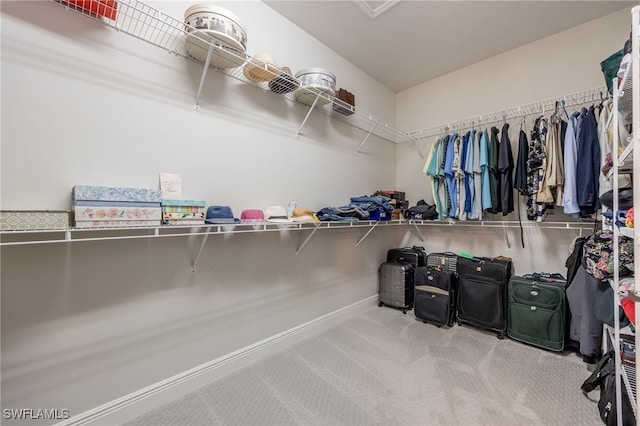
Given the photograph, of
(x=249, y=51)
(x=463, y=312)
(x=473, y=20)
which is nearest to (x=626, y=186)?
(x=463, y=312)

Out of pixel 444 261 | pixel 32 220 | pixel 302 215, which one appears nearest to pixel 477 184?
pixel 444 261

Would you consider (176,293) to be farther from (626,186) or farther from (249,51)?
(626,186)

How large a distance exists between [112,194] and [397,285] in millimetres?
2597

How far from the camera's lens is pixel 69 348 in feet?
4.00

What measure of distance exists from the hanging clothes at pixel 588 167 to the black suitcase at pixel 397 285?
150 cm

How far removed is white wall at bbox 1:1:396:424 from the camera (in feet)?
3.69

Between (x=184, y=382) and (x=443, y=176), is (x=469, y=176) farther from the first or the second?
(x=184, y=382)

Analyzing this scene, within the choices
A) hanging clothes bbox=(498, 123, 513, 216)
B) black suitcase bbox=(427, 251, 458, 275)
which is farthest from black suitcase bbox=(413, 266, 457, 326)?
hanging clothes bbox=(498, 123, 513, 216)

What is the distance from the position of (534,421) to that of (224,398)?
1.68 metres

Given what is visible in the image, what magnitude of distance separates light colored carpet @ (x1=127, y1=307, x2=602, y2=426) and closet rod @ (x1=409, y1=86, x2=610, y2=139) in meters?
2.02

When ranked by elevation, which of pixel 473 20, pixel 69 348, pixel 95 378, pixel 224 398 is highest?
pixel 473 20

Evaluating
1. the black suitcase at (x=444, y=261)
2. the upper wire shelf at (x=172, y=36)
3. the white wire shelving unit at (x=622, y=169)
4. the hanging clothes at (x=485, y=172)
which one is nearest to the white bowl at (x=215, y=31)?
the upper wire shelf at (x=172, y=36)

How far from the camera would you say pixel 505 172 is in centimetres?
232

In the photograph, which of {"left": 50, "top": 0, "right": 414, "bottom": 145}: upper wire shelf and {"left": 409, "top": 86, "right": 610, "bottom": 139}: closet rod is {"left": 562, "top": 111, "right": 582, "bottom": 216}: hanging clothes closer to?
{"left": 409, "top": 86, "right": 610, "bottom": 139}: closet rod
